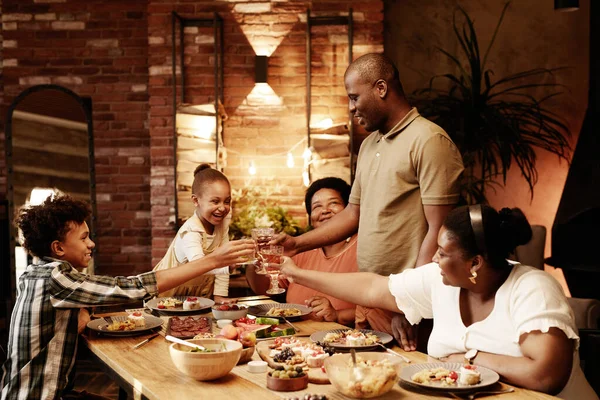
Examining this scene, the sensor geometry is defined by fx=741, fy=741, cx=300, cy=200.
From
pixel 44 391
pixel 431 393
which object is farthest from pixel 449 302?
pixel 44 391

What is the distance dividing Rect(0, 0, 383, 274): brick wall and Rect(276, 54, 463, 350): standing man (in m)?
2.70

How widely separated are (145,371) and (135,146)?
13.5ft

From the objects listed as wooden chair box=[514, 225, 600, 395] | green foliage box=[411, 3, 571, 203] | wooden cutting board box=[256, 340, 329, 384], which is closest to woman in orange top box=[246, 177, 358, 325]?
wooden cutting board box=[256, 340, 329, 384]

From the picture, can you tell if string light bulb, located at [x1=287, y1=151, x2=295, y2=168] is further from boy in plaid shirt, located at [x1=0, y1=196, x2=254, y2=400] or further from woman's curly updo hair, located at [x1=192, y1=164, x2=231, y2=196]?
boy in plaid shirt, located at [x1=0, y1=196, x2=254, y2=400]

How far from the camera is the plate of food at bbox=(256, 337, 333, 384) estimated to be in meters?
2.03

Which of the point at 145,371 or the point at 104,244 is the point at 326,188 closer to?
the point at 145,371

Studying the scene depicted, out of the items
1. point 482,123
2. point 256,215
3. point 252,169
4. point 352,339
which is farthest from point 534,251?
point 352,339

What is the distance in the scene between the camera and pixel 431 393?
6.26 feet

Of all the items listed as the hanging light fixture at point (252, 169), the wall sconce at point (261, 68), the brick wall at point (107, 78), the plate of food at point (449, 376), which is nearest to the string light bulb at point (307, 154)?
the hanging light fixture at point (252, 169)

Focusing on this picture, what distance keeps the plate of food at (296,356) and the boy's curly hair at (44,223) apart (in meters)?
0.84

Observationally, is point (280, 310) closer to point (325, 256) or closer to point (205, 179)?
point (325, 256)

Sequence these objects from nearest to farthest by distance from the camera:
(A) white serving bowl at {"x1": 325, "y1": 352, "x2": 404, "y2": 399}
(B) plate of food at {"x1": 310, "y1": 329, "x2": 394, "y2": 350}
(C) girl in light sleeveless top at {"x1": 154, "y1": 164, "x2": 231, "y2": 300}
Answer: (A) white serving bowl at {"x1": 325, "y1": 352, "x2": 404, "y2": 399}, (B) plate of food at {"x1": 310, "y1": 329, "x2": 394, "y2": 350}, (C) girl in light sleeveless top at {"x1": 154, "y1": 164, "x2": 231, "y2": 300}

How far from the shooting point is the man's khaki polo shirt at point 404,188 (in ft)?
8.87

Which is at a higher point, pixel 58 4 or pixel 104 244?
pixel 58 4
